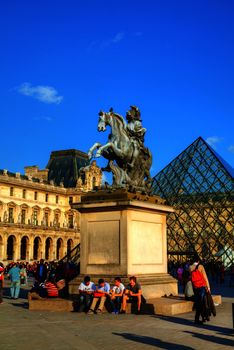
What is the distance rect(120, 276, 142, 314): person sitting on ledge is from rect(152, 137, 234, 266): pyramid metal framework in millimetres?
36991

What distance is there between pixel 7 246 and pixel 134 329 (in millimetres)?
68096

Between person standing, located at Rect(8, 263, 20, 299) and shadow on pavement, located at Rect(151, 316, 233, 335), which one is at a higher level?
person standing, located at Rect(8, 263, 20, 299)

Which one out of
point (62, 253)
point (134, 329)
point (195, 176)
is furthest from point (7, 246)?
point (134, 329)

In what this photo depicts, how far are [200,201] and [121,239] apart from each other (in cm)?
4550

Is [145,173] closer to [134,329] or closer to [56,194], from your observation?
[134,329]

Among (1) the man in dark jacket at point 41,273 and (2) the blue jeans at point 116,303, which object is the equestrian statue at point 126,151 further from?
(1) the man in dark jacket at point 41,273

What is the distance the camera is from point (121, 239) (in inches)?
438

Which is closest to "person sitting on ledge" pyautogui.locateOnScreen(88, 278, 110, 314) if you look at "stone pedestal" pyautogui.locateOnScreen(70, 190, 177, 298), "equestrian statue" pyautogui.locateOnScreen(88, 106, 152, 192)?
"stone pedestal" pyautogui.locateOnScreen(70, 190, 177, 298)

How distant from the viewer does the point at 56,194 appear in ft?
287

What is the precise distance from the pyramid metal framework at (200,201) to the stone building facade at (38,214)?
18116 millimetres

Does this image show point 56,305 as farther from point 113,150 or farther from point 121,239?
point 113,150

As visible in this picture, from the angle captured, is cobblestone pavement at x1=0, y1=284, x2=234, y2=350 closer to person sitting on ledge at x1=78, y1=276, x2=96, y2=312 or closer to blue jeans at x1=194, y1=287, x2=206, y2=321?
blue jeans at x1=194, y1=287, x2=206, y2=321

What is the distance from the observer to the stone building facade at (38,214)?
244ft

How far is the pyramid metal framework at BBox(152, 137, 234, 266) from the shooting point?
165 feet
